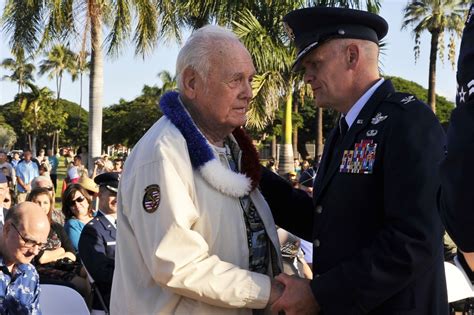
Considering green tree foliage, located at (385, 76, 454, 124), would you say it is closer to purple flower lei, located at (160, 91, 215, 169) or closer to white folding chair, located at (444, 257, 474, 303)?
white folding chair, located at (444, 257, 474, 303)

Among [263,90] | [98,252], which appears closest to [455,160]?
[98,252]

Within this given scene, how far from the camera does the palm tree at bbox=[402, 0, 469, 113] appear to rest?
955 inches

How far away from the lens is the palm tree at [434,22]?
24266 mm

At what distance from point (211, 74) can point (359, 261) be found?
89cm

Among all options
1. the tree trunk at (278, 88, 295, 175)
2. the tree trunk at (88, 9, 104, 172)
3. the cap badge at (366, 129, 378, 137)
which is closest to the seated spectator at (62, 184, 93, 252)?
the cap badge at (366, 129, 378, 137)

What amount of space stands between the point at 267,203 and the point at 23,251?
4.76ft

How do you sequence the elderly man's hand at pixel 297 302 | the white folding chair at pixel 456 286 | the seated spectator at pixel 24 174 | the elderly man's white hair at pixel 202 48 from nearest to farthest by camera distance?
the elderly man's hand at pixel 297 302 < the elderly man's white hair at pixel 202 48 < the white folding chair at pixel 456 286 < the seated spectator at pixel 24 174

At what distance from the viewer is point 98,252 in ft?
15.0

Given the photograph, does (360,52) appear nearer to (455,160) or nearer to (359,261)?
(359,261)

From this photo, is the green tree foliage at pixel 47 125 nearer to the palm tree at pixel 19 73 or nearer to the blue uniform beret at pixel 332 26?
the palm tree at pixel 19 73

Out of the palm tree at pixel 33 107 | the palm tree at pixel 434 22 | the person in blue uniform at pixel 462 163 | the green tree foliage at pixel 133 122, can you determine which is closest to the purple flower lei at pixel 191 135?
the person in blue uniform at pixel 462 163

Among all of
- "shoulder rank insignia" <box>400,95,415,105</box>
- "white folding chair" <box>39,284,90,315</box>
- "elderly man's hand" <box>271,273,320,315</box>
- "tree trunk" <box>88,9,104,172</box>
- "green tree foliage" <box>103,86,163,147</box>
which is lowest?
"white folding chair" <box>39,284,90,315</box>

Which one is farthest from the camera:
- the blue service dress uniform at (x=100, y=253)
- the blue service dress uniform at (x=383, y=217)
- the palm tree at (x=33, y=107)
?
the palm tree at (x=33, y=107)

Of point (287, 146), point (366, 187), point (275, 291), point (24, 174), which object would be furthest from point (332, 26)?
point (287, 146)
